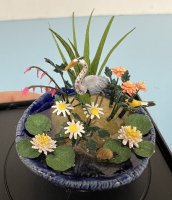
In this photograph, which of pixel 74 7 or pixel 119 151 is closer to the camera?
pixel 119 151

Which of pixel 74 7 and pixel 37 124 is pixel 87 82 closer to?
pixel 37 124

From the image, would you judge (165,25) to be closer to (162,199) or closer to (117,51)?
(117,51)

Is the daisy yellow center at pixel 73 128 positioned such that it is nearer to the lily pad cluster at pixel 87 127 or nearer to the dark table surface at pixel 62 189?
the lily pad cluster at pixel 87 127

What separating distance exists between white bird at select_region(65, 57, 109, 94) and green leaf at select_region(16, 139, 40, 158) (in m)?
0.15

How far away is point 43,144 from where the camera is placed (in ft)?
1.95

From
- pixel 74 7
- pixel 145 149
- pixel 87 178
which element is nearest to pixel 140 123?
pixel 145 149

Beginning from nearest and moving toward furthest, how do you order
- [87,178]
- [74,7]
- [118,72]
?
[87,178]
[118,72]
[74,7]

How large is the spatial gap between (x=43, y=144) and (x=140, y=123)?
22cm

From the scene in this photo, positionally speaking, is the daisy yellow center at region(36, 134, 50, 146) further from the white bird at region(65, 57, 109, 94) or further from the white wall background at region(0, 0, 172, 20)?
the white wall background at region(0, 0, 172, 20)

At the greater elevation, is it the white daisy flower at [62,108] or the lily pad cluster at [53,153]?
the white daisy flower at [62,108]

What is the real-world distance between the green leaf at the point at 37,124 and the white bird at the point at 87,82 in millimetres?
102

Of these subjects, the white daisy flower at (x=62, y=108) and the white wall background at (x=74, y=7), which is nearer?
the white daisy flower at (x=62, y=108)

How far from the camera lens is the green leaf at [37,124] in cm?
65

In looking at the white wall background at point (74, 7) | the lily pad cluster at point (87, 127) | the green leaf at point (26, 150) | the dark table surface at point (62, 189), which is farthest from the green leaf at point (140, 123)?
the white wall background at point (74, 7)
